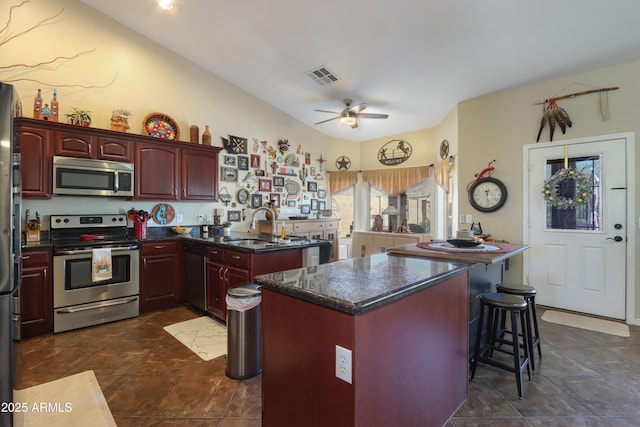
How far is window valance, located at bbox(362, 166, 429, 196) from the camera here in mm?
5637

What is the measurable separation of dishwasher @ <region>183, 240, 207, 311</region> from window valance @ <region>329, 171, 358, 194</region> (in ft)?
11.5

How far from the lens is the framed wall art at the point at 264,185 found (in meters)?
5.25

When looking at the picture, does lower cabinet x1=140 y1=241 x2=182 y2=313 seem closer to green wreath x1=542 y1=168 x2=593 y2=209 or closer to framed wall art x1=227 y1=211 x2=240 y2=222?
framed wall art x1=227 y1=211 x2=240 y2=222

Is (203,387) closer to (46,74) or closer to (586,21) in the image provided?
(46,74)

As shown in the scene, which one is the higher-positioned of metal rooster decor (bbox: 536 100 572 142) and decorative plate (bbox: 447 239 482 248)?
metal rooster decor (bbox: 536 100 572 142)

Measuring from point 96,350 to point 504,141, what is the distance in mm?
5205

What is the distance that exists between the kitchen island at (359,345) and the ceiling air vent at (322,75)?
3.00 metres

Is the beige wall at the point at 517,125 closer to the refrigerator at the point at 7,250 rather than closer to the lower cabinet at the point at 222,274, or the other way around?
the lower cabinet at the point at 222,274

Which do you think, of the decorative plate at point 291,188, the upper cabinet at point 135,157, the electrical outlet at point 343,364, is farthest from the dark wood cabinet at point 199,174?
the electrical outlet at point 343,364

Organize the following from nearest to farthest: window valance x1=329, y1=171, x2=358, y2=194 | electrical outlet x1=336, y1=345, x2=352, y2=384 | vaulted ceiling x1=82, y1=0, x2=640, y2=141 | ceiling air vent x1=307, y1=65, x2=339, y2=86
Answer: electrical outlet x1=336, y1=345, x2=352, y2=384 < vaulted ceiling x1=82, y1=0, x2=640, y2=141 < ceiling air vent x1=307, y1=65, x2=339, y2=86 < window valance x1=329, y1=171, x2=358, y2=194

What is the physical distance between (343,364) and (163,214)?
12.6ft

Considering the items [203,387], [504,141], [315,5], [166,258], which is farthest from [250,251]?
[504,141]

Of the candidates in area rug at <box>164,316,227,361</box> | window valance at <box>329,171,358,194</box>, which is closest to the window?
window valance at <box>329,171,358,194</box>

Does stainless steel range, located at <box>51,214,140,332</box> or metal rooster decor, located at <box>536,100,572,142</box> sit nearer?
stainless steel range, located at <box>51,214,140,332</box>
